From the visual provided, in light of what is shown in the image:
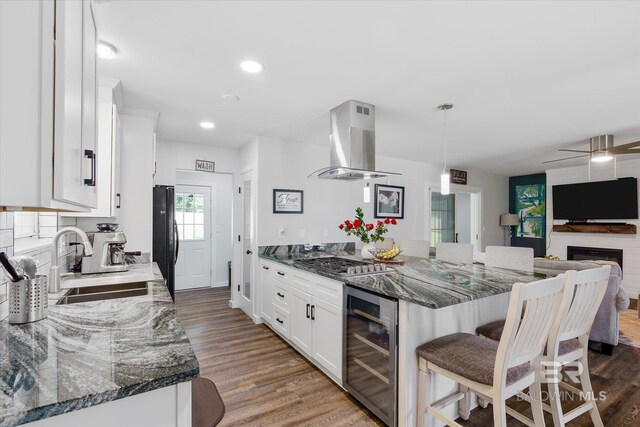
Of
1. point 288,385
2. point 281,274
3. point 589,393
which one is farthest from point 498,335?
point 281,274

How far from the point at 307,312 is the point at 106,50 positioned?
236 centimetres

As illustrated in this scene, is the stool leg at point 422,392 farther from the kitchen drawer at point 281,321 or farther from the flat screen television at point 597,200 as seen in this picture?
the flat screen television at point 597,200

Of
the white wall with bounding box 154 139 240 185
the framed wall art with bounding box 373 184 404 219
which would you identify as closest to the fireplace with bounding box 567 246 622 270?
the framed wall art with bounding box 373 184 404 219

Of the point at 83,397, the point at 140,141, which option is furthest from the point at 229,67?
the point at 83,397

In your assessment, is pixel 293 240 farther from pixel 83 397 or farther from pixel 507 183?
pixel 507 183

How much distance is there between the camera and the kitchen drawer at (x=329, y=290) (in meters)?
2.25

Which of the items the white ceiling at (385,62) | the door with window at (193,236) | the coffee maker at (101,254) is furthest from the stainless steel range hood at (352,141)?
the door with window at (193,236)

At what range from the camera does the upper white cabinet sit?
2.06ft

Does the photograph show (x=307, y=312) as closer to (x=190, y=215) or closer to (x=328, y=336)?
(x=328, y=336)

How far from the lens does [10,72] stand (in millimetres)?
630

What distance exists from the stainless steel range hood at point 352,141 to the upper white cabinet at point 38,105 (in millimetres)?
2013

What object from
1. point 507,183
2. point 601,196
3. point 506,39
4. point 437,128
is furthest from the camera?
point 507,183

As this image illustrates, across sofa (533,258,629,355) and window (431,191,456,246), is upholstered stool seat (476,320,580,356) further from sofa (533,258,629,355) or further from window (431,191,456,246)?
window (431,191,456,246)

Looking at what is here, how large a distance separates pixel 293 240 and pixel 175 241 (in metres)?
1.48
